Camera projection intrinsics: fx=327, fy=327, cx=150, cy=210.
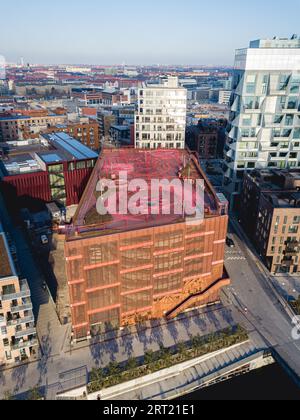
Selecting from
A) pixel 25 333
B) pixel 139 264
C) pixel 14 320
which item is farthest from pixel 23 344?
pixel 139 264

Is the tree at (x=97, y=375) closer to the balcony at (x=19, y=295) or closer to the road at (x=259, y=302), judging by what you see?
the balcony at (x=19, y=295)

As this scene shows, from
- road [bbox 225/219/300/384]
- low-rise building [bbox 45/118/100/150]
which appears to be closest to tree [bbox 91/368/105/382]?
road [bbox 225/219/300/384]

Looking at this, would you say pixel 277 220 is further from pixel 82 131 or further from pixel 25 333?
pixel 82 131

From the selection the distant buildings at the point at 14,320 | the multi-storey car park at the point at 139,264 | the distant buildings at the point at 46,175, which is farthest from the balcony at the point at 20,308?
the distant buildings at the point at 46,175

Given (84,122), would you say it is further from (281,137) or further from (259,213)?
(259,213)

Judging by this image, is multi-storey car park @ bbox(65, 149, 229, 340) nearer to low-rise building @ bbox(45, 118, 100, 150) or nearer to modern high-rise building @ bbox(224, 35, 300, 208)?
modern high-rise building @ bbox(224, 35, 300, 208)
